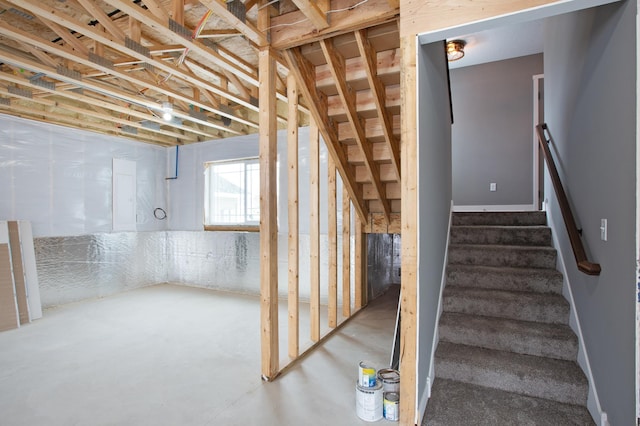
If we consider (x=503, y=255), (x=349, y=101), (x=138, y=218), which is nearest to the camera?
(x=349, y=101)

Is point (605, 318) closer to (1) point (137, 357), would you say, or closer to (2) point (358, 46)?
(2) point (358, 46)

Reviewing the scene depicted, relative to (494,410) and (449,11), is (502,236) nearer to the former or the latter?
(494,410)

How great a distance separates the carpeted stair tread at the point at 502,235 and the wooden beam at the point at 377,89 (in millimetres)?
943

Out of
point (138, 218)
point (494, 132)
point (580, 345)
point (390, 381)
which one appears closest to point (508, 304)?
point (580, 345)

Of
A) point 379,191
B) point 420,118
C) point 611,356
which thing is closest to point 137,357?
point 379,191

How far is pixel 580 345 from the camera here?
7.31 ft

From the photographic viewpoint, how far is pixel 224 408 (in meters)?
2.24

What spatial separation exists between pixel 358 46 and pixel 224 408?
2.70 metres

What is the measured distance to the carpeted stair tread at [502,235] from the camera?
3.15 meters

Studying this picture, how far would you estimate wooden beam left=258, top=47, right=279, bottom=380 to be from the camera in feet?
8.52

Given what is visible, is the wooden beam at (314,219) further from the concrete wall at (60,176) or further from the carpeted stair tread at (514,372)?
the concrete wall at (60,176)

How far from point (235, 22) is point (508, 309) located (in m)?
2.86

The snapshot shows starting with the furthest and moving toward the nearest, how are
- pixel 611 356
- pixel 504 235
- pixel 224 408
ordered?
1. pixel 504 235
2. pixel 224 408
3. pixel 611 356

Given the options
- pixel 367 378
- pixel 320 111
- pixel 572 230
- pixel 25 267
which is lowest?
pixel 367 378
